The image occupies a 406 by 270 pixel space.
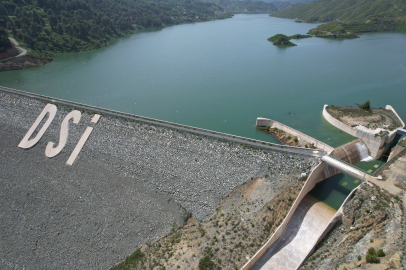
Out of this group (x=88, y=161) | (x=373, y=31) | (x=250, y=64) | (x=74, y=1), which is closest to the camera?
(x=88, y=161)

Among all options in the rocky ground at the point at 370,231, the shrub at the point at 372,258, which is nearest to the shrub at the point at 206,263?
the rocky ground at the point at 370,231

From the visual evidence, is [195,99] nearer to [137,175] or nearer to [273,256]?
[137,175]

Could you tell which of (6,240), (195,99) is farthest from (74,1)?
(6,240)

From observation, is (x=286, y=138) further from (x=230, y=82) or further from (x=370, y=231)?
(x=230, y=82)

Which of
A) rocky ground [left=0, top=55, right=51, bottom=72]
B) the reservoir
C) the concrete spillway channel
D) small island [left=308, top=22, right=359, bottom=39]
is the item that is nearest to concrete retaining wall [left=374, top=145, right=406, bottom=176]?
the concrete spillway channel

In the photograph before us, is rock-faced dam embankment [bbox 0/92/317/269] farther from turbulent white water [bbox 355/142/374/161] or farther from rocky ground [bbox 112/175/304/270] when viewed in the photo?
turbulent white water [bbox 355/142/374/161]

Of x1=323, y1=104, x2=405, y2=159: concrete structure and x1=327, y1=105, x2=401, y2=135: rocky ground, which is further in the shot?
x1=327, y1=105, x2=401, y2=135: rocky ground
